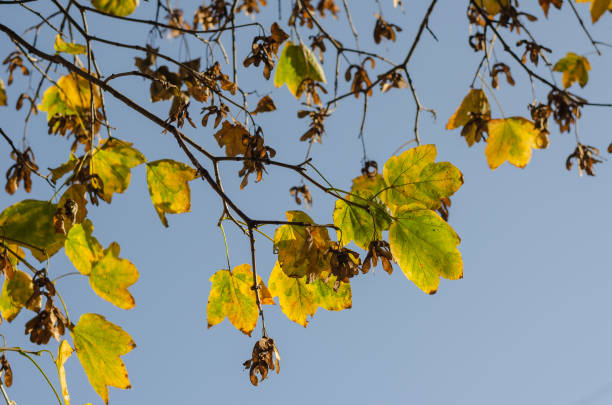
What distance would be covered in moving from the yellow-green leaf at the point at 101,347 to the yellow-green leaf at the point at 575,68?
1.18m

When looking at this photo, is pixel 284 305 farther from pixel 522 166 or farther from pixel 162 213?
pixel 522 166

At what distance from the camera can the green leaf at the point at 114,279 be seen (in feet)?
3.14

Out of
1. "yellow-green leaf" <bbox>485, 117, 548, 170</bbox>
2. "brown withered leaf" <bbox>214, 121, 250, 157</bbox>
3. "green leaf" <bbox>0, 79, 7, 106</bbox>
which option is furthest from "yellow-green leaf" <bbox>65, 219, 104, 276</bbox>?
"yellow-green leaf" <bbox>485, 117, 548, 170</bbox>

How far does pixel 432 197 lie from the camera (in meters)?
0.99

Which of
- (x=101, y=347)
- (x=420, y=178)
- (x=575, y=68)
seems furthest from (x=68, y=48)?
(x=575, y=68)

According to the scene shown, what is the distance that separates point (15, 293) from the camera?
92 centimetres

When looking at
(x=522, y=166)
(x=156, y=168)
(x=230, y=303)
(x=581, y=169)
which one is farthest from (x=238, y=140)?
(x=581, y=169)

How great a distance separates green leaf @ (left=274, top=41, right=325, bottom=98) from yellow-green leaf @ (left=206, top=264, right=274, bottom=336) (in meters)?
0.46

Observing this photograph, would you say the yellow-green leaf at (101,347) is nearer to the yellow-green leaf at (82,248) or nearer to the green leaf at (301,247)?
the yellow-green leaf at (82,248)

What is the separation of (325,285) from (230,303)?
0.19 metres

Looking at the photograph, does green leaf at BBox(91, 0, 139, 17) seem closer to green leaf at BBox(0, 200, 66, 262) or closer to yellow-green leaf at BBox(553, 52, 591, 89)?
green leaf at BBox(0, 200, 66, 262)

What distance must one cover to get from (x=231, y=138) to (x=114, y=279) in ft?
1.24

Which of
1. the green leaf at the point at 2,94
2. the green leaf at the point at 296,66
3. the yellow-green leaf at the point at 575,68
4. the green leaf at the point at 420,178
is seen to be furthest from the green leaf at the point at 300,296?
the yellow-green leaf at the point at 575,68

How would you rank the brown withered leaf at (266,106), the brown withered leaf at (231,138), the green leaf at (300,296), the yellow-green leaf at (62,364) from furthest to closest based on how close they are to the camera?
the brown withered leaf at (266,106) < the brown withered leaf at (231,138) < the green leaf at (300,296) < the yellow-green leaf at (62,364)
